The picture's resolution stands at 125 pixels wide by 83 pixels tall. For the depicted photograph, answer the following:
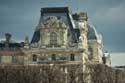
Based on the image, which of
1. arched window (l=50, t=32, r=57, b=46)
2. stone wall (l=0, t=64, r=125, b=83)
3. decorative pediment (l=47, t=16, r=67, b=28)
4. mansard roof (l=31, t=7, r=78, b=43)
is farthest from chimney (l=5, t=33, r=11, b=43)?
stone wall (l=0, t=64, r=125, b=83)

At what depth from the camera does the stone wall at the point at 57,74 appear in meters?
116

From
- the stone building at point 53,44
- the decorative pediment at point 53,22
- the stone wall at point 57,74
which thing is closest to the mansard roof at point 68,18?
the stone building at point 53,44

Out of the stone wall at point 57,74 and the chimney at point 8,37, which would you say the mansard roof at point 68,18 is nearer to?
the chimney at point 8,37

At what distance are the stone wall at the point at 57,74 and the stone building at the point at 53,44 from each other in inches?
207

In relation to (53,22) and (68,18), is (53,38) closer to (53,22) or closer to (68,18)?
(53,22)

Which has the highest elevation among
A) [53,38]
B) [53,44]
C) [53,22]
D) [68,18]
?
[68,18]

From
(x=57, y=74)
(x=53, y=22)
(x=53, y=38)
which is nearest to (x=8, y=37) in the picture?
(x=53, y=38)

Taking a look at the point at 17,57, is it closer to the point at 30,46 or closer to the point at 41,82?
the point at 30,46

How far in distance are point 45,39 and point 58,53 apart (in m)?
3.21

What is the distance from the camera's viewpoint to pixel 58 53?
13525 centimetres

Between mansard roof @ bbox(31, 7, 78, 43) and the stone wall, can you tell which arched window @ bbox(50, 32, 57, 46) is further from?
the stone wall

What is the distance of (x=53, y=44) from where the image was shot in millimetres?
135750

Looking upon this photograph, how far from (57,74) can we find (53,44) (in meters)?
17.0

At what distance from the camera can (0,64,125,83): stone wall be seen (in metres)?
116
